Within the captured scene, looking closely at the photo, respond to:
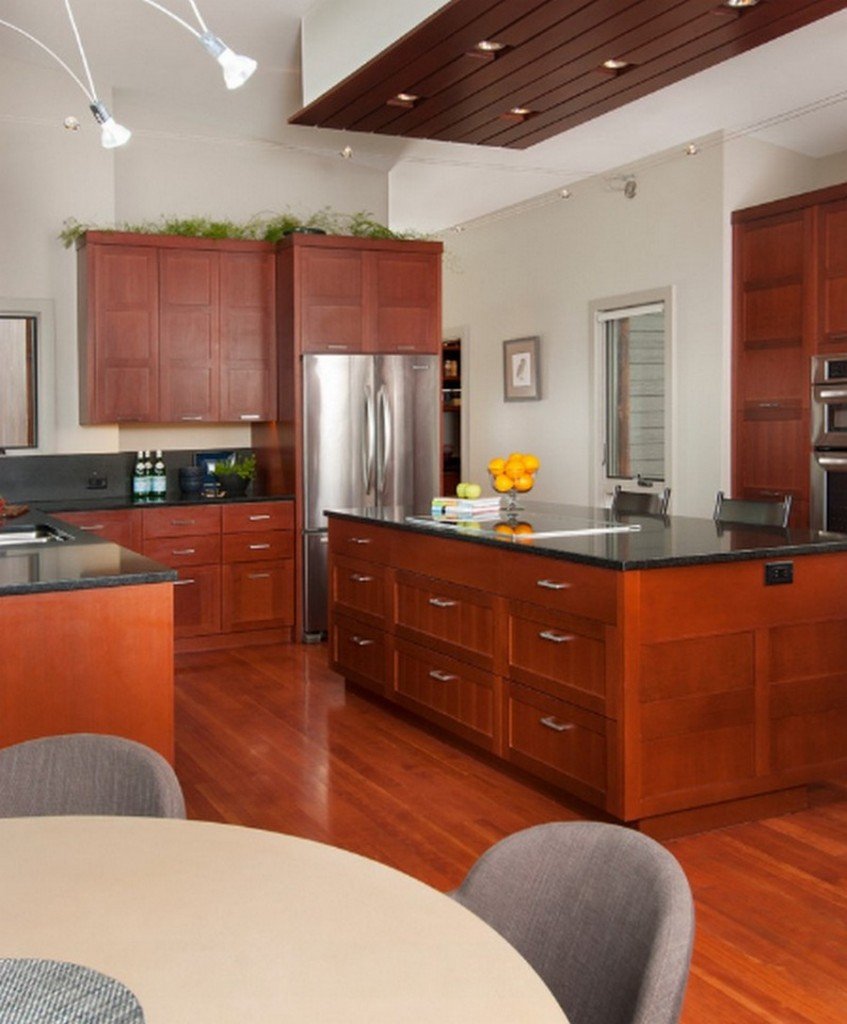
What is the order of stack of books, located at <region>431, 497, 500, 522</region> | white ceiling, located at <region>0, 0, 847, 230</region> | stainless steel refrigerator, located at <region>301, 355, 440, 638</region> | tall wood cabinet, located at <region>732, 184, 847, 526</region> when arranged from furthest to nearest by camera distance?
stainless steel refrigerator, located at <region>301, 355, 440, 638</region>, tall wood cabinet, located at <region>732, 184, 847, 526</region>, white ceiling, located at <region>0, 0, 847, 230</region>, stack of books, located at <region>431, 497, 500, 522</region>

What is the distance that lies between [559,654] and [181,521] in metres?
3.44

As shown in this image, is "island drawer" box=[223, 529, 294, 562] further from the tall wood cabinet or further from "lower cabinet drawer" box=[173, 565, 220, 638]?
the tall wood cabinet

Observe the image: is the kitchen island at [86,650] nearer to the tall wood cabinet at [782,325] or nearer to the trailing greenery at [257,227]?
the trailing greenery at [257,227]

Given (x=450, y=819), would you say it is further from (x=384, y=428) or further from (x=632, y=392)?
(x=632, y=392)

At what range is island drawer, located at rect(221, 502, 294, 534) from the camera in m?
7.02

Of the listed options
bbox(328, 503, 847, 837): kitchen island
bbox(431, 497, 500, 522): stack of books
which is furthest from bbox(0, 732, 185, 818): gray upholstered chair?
bbox(431, 497, 500, 522): stack of books

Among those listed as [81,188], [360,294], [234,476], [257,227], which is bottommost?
[234,476]

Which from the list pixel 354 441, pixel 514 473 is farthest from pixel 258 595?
pixel 514 473

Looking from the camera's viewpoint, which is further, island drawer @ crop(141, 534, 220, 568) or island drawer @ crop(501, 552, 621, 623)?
island drawer @ crop(141, 534, 220, 568)

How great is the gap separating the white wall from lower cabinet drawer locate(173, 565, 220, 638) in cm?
95

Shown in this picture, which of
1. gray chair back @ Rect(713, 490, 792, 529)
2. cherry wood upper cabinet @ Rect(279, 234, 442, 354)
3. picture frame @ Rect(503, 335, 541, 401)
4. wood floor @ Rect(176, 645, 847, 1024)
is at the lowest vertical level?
wood floor @ Rect(176, 645, 847, 1024)

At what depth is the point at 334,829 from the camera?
155 inches

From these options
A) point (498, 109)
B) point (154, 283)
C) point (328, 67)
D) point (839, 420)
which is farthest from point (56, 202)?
point (839, 420)

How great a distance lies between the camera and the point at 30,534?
189 inches
